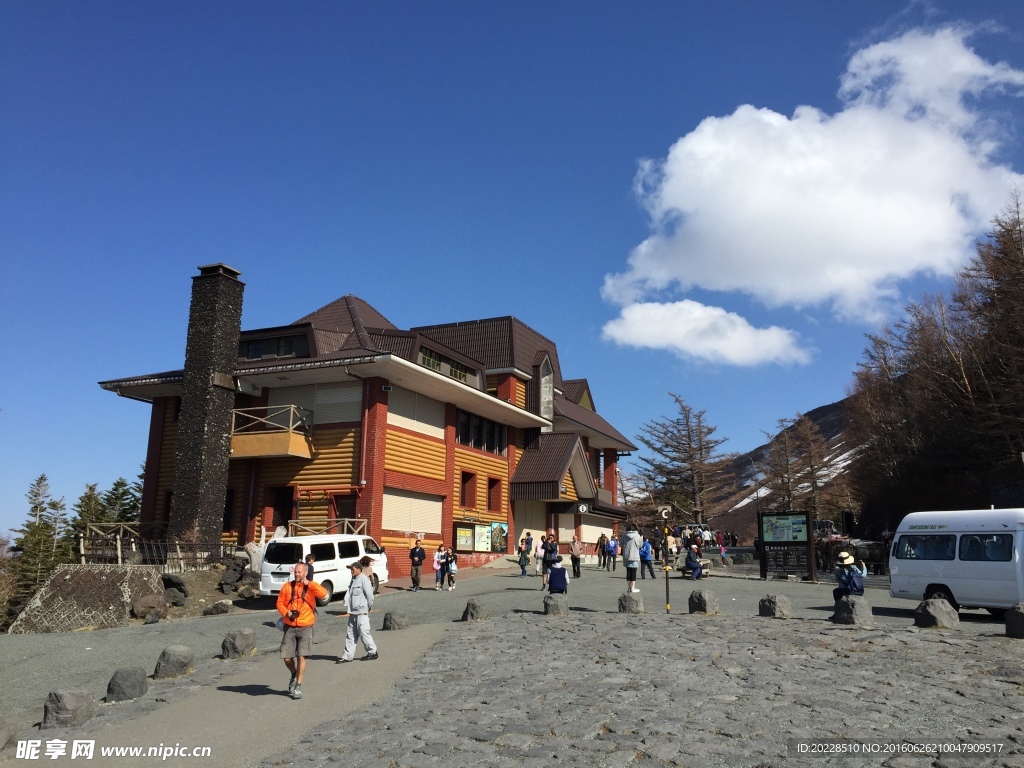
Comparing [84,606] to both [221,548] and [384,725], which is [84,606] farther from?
[384,725]

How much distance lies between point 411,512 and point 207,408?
877 cm

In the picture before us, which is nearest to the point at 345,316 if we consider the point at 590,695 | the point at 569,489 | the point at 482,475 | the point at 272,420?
the point at 272,420

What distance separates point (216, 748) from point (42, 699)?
613 centimetres

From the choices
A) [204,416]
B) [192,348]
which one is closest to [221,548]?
[204,416]

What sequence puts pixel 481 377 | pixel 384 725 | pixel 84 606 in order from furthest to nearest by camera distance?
1. pixel 481 377
2. pixel 84 606
3. pixel 384 725

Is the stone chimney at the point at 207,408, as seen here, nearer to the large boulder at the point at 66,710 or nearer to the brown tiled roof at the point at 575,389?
the large boulder at the point at 66,710

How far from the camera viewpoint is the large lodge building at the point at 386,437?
29.3 m

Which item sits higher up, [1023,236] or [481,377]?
[1023,236]

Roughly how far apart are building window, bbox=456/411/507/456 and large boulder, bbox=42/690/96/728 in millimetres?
25283

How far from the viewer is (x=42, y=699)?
12188 mm

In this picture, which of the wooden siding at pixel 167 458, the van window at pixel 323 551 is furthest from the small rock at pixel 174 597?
the wooden siding at pixel 167 458

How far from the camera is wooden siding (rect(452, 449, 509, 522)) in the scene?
1342 inches

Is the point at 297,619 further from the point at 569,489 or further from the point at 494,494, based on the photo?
the point at 569,489

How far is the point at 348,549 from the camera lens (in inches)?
891
